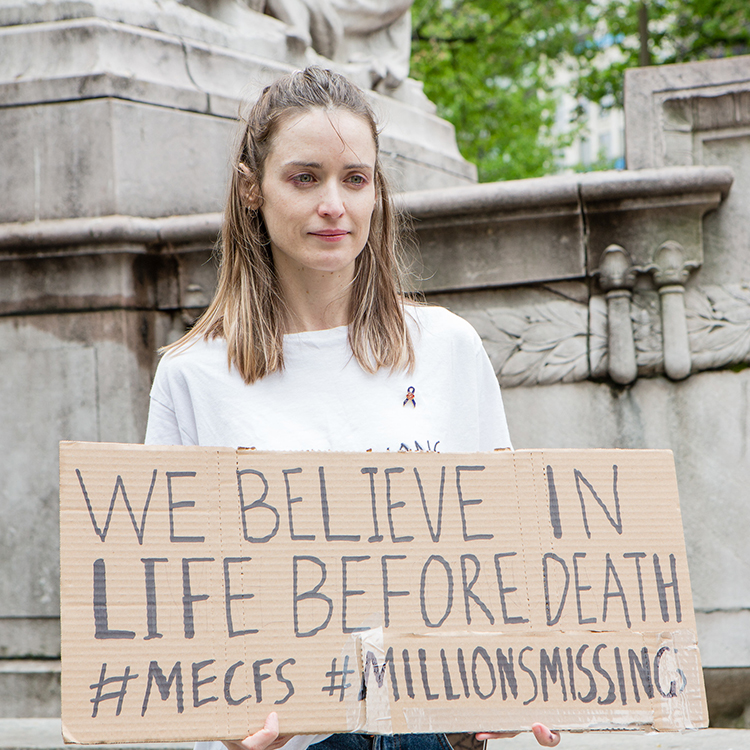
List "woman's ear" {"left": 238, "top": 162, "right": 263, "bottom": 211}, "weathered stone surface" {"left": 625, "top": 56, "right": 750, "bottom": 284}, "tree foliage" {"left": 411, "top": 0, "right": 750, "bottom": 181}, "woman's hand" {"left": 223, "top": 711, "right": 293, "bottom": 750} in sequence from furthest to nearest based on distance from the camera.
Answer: "tree foliage" {"left": 411, "top": 0, "right": 750, "bottom": 181}
"weathered stone surface" {"left": 625, "top": 56, "right": 750, "bottom": 284}
"woman's ear" {"left": 238, "top": 162, "right": 263, "bottom": 211}
"woman's hand" {"left": 223, "top": 711, "right": 293, "bottom": 750}

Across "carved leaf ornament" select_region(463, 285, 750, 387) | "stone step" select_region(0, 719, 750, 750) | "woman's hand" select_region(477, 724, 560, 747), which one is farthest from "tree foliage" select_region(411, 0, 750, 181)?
"woman's hand" select_region(477, 724, 560, 747)

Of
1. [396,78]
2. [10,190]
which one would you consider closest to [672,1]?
[396,78]

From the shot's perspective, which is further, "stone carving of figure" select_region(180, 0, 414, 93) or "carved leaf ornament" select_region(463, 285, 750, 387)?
"stone carving of figure" select_region(180, 0, 414, 93)

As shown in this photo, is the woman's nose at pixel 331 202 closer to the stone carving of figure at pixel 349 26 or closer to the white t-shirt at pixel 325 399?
the white t-shirt at pixel 325 399

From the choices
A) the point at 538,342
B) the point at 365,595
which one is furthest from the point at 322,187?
the point at 538,342

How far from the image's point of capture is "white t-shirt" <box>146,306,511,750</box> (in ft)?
6.34

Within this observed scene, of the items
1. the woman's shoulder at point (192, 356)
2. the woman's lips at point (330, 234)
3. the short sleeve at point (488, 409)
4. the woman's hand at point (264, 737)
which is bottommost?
the woman's hand at point (264, 737)

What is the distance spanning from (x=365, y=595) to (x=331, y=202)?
2.50 ft

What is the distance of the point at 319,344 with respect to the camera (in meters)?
2.02

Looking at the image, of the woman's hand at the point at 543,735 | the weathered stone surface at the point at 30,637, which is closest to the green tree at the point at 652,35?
the weathered stone surface at the point at 30,637

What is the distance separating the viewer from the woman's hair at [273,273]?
1983mm

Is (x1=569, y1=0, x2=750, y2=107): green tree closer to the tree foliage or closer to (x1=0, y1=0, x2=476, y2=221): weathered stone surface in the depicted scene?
the tree foliage

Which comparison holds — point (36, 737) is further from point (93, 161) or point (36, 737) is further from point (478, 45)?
point (478, 45)

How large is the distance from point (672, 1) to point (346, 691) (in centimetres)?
1374
